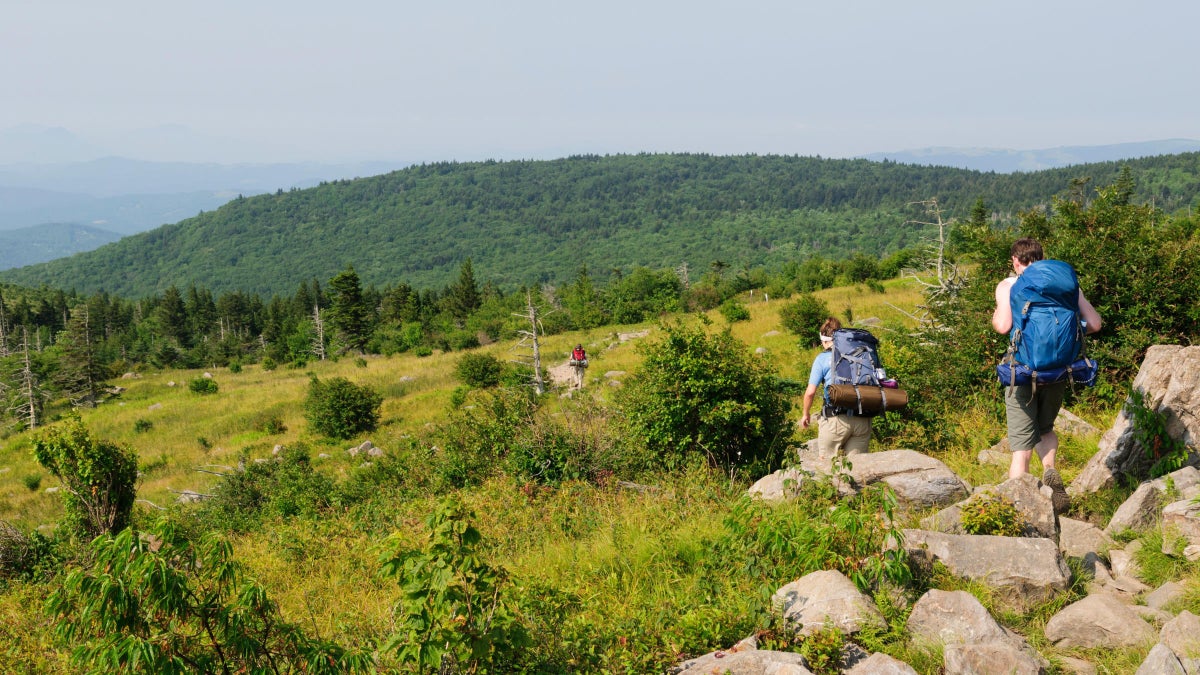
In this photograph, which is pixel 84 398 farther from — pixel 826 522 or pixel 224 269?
pixel 224 269

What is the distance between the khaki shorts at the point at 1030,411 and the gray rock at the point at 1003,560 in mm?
1447

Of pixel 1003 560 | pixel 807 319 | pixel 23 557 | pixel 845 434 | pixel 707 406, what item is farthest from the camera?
pixel 807 319

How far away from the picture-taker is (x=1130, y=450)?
16.9 feet

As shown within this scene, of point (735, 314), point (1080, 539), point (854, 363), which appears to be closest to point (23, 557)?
point (854, 363)

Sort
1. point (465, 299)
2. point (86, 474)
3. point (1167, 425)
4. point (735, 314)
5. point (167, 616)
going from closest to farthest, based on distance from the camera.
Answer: point (167, 616) < point (1167, 425) < point (86, 474) < point (735, 314) < point (465, 299)

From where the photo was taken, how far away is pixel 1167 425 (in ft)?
16.9

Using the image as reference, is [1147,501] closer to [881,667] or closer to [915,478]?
[915,478]

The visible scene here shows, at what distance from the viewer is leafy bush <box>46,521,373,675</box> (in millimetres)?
2385

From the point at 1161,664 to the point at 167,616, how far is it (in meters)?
4.17

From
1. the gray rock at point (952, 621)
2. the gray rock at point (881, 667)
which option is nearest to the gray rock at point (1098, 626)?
the gray rock at point (952, 621)

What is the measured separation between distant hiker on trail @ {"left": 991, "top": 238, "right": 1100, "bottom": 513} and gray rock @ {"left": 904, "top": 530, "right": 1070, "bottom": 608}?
1133 mm

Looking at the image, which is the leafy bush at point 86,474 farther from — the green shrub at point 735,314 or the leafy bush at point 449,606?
the green shrub at point 735,314

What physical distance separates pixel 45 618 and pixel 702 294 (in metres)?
39.8

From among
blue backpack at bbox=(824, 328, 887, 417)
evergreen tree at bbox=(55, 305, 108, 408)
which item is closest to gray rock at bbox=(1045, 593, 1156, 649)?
blue backpack at bbox=(824, 328, 887, 417)
